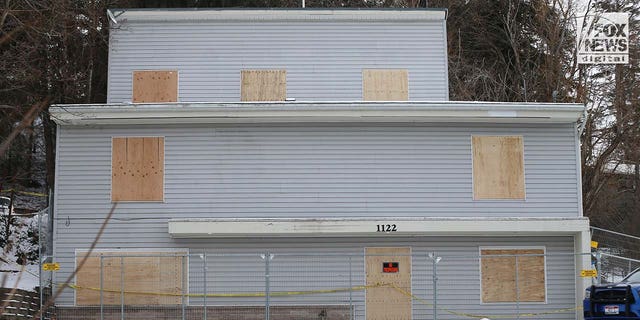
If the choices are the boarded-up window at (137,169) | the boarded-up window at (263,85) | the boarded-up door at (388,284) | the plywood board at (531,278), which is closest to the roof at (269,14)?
the boarded-up window at (263,85)

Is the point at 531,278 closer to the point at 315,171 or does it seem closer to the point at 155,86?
the point at 315,171

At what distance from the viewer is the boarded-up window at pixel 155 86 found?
90.9ft

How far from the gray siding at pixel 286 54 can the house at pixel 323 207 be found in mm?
3210

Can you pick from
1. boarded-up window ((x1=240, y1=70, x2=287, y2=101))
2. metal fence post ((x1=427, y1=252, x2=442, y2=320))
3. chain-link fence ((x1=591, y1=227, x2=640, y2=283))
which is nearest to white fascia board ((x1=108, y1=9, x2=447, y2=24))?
boarded-up window ((x1=240, y1=70, x2=287, y2=101))

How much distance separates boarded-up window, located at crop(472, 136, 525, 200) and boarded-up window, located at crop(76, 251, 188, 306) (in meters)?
8.72

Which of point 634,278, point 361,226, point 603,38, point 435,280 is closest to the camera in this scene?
point 634,278

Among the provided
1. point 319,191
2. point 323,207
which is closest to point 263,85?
point 319,191

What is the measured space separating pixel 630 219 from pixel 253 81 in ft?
85.8

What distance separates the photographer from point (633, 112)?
127ft

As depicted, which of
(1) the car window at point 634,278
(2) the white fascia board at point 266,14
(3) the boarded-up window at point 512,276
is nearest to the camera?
(1) the car window at point 634,278

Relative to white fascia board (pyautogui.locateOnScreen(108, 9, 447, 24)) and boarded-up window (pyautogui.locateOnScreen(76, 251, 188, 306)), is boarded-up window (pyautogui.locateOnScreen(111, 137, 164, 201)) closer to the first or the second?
boarded-up window (pyautogui.locateOnScreen(76, 251, 188, 306))

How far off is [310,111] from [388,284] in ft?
17.6

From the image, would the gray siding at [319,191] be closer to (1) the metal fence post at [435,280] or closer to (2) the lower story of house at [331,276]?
(2) the lower story of house at [331,276]

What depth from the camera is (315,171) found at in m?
24.7
